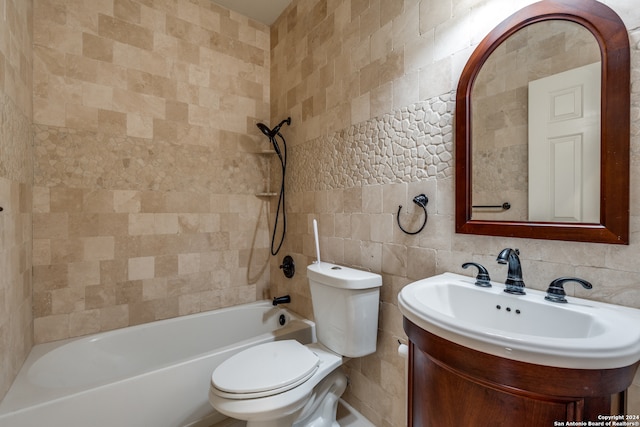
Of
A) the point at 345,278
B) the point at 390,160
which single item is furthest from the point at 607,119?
the point at 345,278

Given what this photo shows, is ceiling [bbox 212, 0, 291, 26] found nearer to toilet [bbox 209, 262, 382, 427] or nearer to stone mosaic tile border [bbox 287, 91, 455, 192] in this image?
stone mosaic tile border [bbox 287, 91, 455, 192]

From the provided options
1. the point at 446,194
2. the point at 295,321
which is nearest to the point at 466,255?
the point at 446,194

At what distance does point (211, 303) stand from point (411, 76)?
2029mm

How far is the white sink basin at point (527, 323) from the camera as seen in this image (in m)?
0.56

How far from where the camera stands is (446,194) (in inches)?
47.1

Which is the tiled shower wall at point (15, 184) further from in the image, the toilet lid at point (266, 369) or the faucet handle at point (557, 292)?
the faucet handle at point (557, 292)

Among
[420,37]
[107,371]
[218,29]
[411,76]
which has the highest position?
[218,29]

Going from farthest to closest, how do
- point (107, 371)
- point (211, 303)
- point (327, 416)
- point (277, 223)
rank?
point (277, 223)
point (211, 303)
point (107, 371)
point (327, 416)

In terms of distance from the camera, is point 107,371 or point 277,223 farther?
point 277,223

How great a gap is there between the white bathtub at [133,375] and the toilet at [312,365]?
27 centimetres

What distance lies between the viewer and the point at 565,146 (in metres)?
0.91

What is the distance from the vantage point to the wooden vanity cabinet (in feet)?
1.85

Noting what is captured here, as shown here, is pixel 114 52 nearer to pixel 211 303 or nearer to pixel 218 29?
pixel 218 29

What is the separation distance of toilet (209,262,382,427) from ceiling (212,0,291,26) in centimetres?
202
